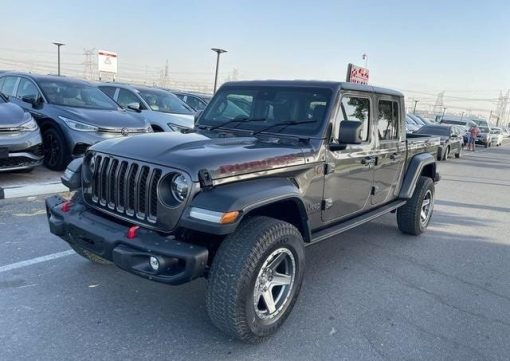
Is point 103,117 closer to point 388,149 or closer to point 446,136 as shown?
point 388,149

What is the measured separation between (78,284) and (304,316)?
1.93m

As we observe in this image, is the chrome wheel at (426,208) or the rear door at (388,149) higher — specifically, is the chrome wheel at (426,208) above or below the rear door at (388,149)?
below

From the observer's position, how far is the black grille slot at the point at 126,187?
295cm

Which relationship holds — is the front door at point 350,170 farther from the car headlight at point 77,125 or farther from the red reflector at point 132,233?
the car headlight at point 77,125

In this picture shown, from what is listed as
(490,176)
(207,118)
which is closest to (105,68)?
(490,176)

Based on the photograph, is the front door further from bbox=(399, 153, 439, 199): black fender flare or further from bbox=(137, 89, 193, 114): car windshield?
bbox=(137, 89, 193, 114): car windshield

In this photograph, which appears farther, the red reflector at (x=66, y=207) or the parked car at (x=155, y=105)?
the parked car at (x=155, y=105)

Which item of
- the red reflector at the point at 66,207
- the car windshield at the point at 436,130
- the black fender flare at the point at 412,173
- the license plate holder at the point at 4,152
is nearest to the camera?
the red reflector at the point at 66,207

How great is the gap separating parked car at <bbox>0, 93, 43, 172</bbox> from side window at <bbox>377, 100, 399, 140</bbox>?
5.16 meters

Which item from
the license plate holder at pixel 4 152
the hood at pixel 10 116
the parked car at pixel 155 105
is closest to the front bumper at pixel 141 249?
the license plate holder at pixel 4 152

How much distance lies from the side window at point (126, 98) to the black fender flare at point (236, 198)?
26.4 ft

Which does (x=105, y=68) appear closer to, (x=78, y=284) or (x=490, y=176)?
(x=490, y=176)

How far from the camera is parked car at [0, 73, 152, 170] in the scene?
7.43m

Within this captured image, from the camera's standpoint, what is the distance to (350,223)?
4215mm
